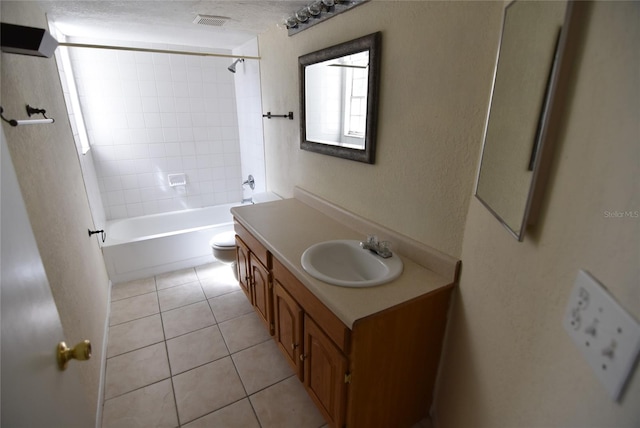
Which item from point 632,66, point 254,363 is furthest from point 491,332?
point 254,363

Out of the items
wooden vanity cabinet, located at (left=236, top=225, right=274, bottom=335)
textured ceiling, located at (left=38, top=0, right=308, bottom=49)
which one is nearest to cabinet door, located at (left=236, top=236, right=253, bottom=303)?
wooden vanity cabinet, located at (left=236, top=225, right=274, bottom=335)

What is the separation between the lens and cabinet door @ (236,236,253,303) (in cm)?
218

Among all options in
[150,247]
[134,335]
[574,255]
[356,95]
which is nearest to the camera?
[574,255]

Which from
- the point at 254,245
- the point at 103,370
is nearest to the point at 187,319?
the point at 103,370

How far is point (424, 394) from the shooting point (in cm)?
145

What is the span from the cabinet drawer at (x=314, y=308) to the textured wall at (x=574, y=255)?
493 mm

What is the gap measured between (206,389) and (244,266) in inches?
31.9

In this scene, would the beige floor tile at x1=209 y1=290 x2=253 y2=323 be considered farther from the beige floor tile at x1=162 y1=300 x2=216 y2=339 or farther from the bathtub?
the bathtub

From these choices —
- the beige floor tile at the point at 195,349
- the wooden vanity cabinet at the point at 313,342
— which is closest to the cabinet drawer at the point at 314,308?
the wooden vanity cabinet at the point at 313,342

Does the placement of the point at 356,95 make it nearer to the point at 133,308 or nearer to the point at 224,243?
the point at 224,243

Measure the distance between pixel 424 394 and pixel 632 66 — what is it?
1.45 metres

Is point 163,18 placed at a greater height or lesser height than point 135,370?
greater

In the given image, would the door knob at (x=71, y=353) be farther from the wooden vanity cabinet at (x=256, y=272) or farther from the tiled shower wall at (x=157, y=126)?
the tiled shower wall at (x=157, y=126)

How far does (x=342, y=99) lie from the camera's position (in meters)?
1.80
